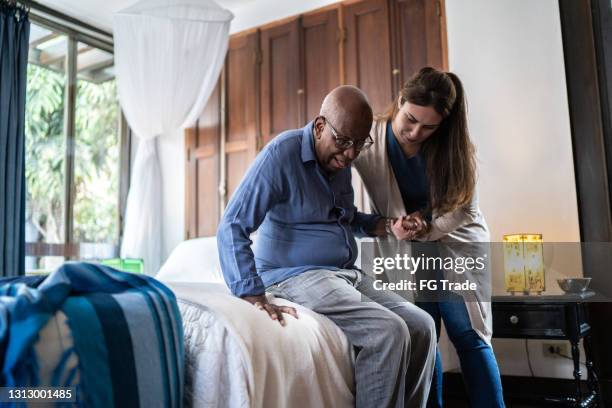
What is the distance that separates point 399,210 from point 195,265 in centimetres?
146

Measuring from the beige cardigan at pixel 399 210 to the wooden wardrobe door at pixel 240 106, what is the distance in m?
1.77

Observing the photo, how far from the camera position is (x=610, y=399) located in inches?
93.7

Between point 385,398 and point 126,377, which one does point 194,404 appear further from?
point 385,398

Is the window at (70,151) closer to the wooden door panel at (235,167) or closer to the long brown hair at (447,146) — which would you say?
the wooden door panel at (235,167)

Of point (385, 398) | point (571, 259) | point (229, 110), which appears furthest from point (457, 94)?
point (229, 110)

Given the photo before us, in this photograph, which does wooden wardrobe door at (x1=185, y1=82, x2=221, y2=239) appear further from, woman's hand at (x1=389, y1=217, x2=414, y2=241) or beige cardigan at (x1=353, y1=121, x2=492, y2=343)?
woman's hand at (x1=389, y1=217, x2=414, y2=241)

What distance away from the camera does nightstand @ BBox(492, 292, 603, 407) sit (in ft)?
6.97

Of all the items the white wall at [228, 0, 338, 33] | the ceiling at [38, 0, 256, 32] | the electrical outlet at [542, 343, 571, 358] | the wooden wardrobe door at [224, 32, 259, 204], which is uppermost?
the ceiling at [38, 0, 256, 32]

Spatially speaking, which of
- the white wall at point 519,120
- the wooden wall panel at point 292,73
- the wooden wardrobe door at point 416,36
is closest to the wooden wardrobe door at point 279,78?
the wooden wall panel at point 292,73

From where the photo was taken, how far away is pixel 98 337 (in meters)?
0.86

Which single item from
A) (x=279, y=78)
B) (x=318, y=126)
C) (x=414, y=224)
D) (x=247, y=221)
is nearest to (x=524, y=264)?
(x=414, y=224)

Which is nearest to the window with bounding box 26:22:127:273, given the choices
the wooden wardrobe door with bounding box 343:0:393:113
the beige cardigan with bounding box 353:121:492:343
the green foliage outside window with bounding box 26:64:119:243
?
the green foliage outside window with bounding box 26:64:119:243

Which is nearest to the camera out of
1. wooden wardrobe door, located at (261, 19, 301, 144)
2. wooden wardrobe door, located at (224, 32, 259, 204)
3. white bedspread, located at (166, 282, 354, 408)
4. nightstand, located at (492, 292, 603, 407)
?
white bedspread, located at (166, 282, 354, 408)

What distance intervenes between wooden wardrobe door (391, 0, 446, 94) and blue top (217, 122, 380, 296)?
5.37 ft
